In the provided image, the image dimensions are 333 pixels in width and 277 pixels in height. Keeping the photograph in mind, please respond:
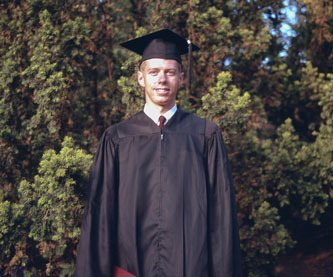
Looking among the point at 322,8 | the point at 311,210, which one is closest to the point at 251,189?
the point at 311,210

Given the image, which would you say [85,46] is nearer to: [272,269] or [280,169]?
[280,169]

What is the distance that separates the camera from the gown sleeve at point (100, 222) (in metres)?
2.60

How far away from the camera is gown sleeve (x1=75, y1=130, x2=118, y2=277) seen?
8.52ft

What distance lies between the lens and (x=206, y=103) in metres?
4.33

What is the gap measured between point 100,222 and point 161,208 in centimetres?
45

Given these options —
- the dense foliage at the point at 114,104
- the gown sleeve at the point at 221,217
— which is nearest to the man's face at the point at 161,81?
the gown sleeve at the point at 221,217

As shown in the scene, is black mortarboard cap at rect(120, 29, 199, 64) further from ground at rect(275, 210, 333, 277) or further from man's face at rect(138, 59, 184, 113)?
ground at rect(275, 210, 333, 277)

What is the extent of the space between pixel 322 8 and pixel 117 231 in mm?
4751

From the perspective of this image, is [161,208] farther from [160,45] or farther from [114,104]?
[114,104]

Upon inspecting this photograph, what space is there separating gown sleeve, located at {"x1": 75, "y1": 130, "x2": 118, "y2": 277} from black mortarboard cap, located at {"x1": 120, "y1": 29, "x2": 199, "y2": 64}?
2.57 feet

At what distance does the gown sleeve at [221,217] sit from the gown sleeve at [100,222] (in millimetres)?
700

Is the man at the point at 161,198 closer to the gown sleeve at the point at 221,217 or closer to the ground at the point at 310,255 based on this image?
the gown sleeve at the point at 221,217

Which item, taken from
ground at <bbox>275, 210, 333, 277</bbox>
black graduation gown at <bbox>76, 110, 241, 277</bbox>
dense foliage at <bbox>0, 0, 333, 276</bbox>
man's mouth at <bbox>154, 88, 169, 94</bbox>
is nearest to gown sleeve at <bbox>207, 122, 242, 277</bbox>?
black graduation gown at <bbox>76, 110, 241, 277</bbox>

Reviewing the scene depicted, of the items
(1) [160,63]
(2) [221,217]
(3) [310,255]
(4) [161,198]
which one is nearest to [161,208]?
(4) [161,198]
